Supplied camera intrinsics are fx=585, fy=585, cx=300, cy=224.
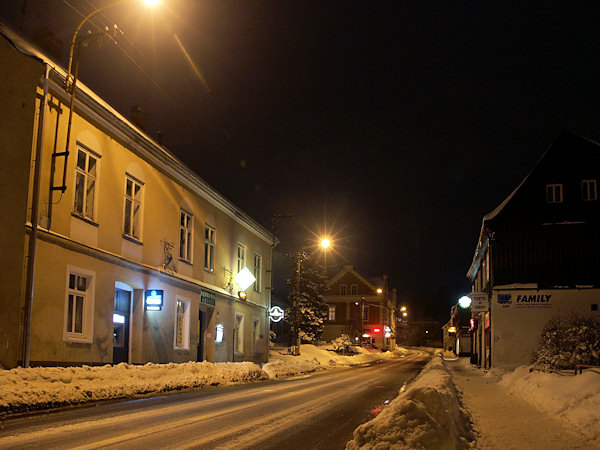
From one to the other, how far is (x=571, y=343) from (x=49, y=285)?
883 inches

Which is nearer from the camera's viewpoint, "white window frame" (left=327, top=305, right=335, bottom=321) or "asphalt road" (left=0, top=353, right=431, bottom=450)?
"asphalt road" (left=0, top=353, right=431, bottom=450)

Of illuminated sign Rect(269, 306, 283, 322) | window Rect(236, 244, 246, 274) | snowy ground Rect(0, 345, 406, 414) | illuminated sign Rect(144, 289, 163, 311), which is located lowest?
snowy ground Rect(0, 345, 406, 414)

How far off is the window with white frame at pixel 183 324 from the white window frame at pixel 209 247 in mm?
2906

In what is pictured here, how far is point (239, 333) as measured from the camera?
3278 centimetres

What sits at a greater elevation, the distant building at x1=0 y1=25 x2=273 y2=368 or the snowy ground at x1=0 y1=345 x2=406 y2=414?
the distant building at x1=0 y1=25 x2=273 y2=368

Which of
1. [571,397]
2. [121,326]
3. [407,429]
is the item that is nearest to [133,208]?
[121,326]

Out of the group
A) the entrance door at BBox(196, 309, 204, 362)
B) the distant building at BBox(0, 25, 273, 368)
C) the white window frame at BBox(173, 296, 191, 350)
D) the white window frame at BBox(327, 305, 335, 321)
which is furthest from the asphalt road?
the white window frame at BBox(327, 305, 335, 321)

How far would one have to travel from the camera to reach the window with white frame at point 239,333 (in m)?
32.2

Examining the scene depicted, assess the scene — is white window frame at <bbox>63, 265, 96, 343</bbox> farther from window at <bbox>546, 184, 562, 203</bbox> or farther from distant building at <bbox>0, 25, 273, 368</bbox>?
window at <bbox>546, 184, 562, 203</bbox>

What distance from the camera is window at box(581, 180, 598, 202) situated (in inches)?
1229

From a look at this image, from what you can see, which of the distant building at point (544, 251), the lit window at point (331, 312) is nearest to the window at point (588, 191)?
the distant building at point (544, 251)

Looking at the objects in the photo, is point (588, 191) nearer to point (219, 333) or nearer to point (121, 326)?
point (219, 333)

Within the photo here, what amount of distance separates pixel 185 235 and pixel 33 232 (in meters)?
10.7

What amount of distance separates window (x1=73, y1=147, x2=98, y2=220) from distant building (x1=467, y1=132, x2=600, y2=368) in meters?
20.7
